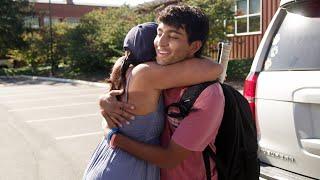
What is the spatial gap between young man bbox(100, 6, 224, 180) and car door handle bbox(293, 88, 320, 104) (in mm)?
1048

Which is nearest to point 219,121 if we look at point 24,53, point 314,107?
point 314,107

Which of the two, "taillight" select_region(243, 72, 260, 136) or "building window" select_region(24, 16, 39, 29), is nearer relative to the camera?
"taillight" select_region(243, 72, 260, 136)

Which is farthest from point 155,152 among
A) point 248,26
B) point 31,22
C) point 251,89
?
point 31,22

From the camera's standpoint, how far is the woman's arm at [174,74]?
1.82 m

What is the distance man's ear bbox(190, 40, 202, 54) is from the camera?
186 cm

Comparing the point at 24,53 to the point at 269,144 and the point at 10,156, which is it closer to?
the point at 10,156

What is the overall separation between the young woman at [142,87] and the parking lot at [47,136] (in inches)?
154

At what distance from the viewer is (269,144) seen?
10.2 ft

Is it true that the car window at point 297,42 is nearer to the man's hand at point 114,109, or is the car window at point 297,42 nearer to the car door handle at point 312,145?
the car door handle at point 312,145

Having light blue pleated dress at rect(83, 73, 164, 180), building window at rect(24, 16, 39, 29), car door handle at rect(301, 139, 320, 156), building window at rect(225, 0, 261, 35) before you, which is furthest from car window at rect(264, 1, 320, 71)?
building window at rect(24, 16, 39, 29)

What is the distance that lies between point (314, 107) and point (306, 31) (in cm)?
61

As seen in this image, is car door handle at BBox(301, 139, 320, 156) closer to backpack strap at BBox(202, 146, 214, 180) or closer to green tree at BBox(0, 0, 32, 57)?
backpack strap at BBox(202, 146, 214, 180)

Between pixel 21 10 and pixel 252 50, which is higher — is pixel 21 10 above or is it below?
above

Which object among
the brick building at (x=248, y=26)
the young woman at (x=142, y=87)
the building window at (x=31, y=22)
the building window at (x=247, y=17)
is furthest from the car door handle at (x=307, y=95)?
the building window at (x=31, y=22)
